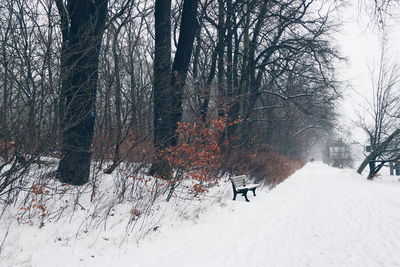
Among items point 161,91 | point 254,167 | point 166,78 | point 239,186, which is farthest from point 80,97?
point 254,167

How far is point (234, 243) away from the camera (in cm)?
464

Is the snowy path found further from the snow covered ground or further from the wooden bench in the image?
the wooden bench

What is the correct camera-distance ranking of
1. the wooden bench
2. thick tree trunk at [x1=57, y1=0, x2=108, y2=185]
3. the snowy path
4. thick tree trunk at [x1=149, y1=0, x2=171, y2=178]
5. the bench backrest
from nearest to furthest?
the snowy path
thick tree trunk at [x1=57, y1=0, x2=108, y2=185]
thick tree trunk at [x1=149, y1=0, x2=171, y2=178]
the wooden bench
the bench backrest

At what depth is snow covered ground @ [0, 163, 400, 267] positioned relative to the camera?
11.9 feet

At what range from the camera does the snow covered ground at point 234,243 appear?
3.62 metres

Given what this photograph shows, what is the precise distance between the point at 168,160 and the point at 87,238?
275 centimetres

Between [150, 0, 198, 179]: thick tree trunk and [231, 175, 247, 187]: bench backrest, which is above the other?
[150, 0, 198, 179]: thick tree trunk

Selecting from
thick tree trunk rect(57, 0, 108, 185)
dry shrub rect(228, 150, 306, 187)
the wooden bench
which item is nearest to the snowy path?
the wooden bench

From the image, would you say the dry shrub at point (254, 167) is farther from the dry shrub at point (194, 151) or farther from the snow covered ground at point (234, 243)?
the snow covered ground at point (234, 243)

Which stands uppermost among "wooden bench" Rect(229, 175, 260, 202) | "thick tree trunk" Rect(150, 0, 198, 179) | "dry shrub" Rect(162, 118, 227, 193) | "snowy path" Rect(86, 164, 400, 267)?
"thick tree trunk" Rect(150, 0, 198, 179)

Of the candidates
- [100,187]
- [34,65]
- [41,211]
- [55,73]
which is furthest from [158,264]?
[34,65]

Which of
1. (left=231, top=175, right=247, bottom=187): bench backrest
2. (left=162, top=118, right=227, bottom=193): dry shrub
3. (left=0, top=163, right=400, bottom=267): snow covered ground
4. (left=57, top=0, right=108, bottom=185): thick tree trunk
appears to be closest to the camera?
(left=0, top=163, right=400, bottom=267): snow covered ground

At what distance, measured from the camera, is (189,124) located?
22.2ft

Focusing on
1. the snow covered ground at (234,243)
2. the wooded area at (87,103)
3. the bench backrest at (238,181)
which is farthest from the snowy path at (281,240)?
the wooded area at (87,103)
